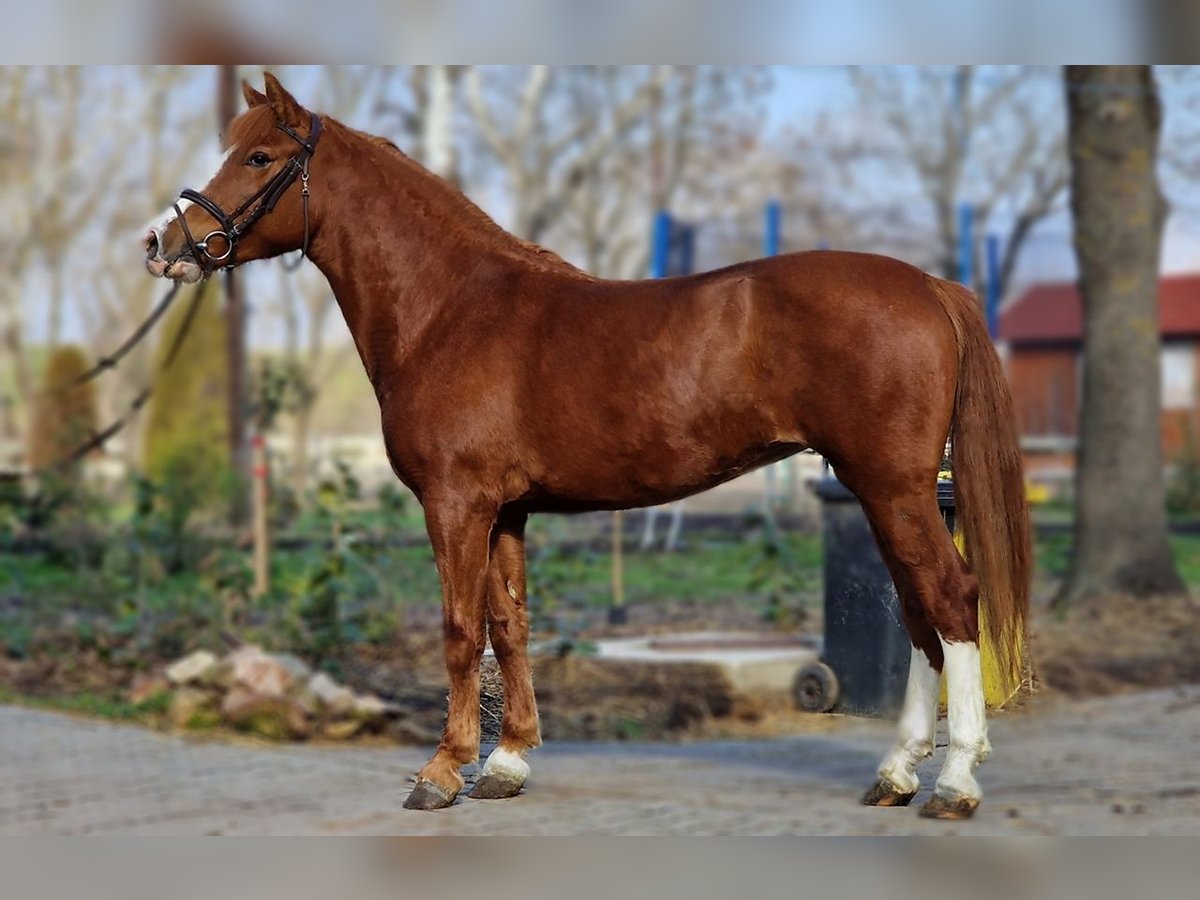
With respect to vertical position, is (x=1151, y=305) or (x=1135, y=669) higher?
(x=1151, y=305)

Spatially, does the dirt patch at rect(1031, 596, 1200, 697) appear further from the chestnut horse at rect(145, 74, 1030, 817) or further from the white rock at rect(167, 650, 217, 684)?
the chestnut horse at rect(145, 74, 1030, 817)

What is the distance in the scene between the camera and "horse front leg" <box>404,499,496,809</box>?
3094 mm

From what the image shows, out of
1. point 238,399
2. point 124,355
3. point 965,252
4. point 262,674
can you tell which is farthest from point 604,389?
point 238,399

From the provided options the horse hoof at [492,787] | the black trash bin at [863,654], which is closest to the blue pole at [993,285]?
the black trash bin at [863,654]

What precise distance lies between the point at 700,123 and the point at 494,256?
999 centimetres

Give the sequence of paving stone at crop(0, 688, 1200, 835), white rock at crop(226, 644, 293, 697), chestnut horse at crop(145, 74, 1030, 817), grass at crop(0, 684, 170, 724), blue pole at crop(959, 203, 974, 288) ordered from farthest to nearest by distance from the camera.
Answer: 1. blue pole at crop(959, 203, 974, 288)
2. grass at crop(0, 684, 170, 724)
3. white rock at crop(226, 644, 293, 697)
4. paving stone at crop(0, 688, 1200, 835)
5. chestnut horse at crop(145, 74, 1030, 817)

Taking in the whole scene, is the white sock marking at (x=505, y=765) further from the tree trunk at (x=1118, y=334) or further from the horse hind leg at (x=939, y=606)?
the tree trunk at (x=1118, y=334)

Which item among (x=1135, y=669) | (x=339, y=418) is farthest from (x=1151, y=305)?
(x=339, y=418)

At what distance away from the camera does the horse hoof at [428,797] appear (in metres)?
2.99

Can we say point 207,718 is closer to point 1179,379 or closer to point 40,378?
point 40,378

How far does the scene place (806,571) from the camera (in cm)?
1021

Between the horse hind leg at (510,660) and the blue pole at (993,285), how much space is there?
8190mm

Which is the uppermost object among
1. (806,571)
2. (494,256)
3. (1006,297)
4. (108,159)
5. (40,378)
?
(108,159)

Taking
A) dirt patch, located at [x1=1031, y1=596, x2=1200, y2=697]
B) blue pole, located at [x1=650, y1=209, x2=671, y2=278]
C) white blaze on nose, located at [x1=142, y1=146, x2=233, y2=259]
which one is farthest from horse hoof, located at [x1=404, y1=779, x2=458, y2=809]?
blue pole, located at [x1=650, y1=209, x2=671, y2=278]
